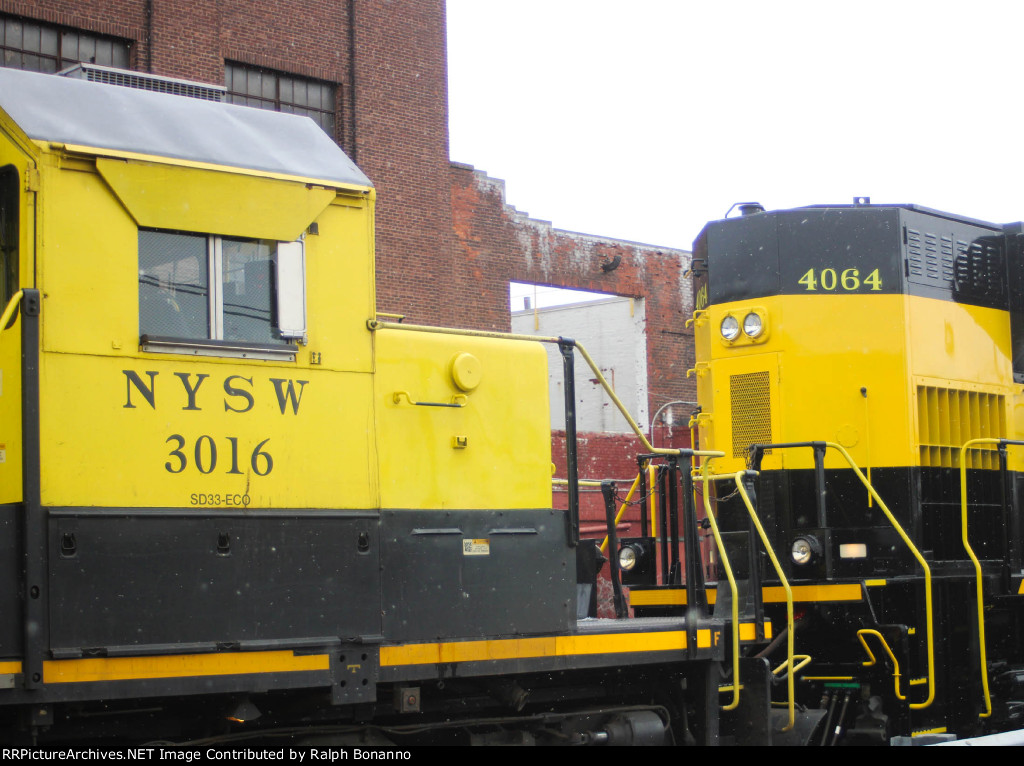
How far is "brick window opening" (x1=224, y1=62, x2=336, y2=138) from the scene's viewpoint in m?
20.2

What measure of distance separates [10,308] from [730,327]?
564 centimetres

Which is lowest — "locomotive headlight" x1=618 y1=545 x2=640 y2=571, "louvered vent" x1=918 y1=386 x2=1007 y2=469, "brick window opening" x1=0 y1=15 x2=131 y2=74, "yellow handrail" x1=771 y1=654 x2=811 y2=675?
"yellow handrail" x1=771 y1=654 x2=811 y2=675

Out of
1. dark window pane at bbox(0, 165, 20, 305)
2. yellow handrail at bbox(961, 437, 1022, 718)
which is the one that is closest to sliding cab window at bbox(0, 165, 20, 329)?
dark window pane at bbox(0, 165, 20, 305)

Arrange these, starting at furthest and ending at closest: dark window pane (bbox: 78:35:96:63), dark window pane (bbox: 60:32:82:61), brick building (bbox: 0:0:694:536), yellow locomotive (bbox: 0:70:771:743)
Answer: brick building (bbox: 0:0:694:536), dark window pane (bbox: 78:35:96:63), dark window pane (bbox: 60:32:82:61), yellow locomotive (bbox: 0:70:771:743)

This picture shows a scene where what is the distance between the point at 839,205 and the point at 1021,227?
184cm

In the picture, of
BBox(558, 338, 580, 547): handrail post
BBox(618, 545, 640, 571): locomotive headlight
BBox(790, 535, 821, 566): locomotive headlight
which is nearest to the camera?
BBox(558, 338, 580, 547): handrail post

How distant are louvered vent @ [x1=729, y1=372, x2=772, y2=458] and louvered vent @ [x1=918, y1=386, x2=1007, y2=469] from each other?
111cm

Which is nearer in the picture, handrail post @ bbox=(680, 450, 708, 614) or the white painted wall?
handrail post @ bbox=(680, 450, 708, 614)

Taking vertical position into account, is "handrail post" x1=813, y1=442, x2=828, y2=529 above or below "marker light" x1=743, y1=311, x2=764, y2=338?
below

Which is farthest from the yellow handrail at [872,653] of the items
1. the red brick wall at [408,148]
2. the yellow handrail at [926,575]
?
the red brick wall at [408,148]

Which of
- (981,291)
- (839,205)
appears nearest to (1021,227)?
(981,291)

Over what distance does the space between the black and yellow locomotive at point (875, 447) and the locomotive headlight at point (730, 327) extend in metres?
0.02

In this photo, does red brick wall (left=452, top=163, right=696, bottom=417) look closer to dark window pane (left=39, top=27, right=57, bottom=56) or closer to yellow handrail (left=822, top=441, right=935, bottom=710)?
dark window pane (left=39, top=27, right=57, bottom=56)

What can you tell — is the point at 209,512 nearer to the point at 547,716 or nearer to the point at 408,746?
the point at 408,746
